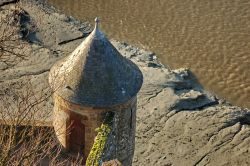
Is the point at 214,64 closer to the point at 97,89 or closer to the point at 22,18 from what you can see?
the point at 22,18

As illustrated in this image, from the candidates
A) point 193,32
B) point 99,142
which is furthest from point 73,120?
point 193,32

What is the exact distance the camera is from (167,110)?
685 inches

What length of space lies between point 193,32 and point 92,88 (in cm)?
1225

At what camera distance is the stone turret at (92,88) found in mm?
10406

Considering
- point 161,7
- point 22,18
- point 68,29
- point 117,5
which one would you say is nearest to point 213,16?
point 161,7

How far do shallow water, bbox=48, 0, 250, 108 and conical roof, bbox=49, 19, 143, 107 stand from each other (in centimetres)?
946

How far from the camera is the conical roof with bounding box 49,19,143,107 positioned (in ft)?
34.1

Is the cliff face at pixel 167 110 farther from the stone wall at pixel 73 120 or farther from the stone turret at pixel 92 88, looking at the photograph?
the stone turret at pixel 92 88

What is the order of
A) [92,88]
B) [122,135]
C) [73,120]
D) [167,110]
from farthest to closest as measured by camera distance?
[167,110] < [122,135] < [73,120] < [92,88]

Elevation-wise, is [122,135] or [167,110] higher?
[122,135]

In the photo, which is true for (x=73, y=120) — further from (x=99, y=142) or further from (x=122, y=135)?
(x=122, y=135)

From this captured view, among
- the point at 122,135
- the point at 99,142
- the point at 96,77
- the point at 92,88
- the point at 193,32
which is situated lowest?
the point at 193,32

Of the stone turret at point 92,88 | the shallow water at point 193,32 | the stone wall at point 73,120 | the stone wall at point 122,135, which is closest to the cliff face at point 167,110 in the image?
the shallow water at point 193,32

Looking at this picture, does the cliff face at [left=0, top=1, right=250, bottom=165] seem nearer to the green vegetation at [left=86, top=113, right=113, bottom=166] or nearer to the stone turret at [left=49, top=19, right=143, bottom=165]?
the stone turret at [left=49, top=19, right=143, bottom=165]
